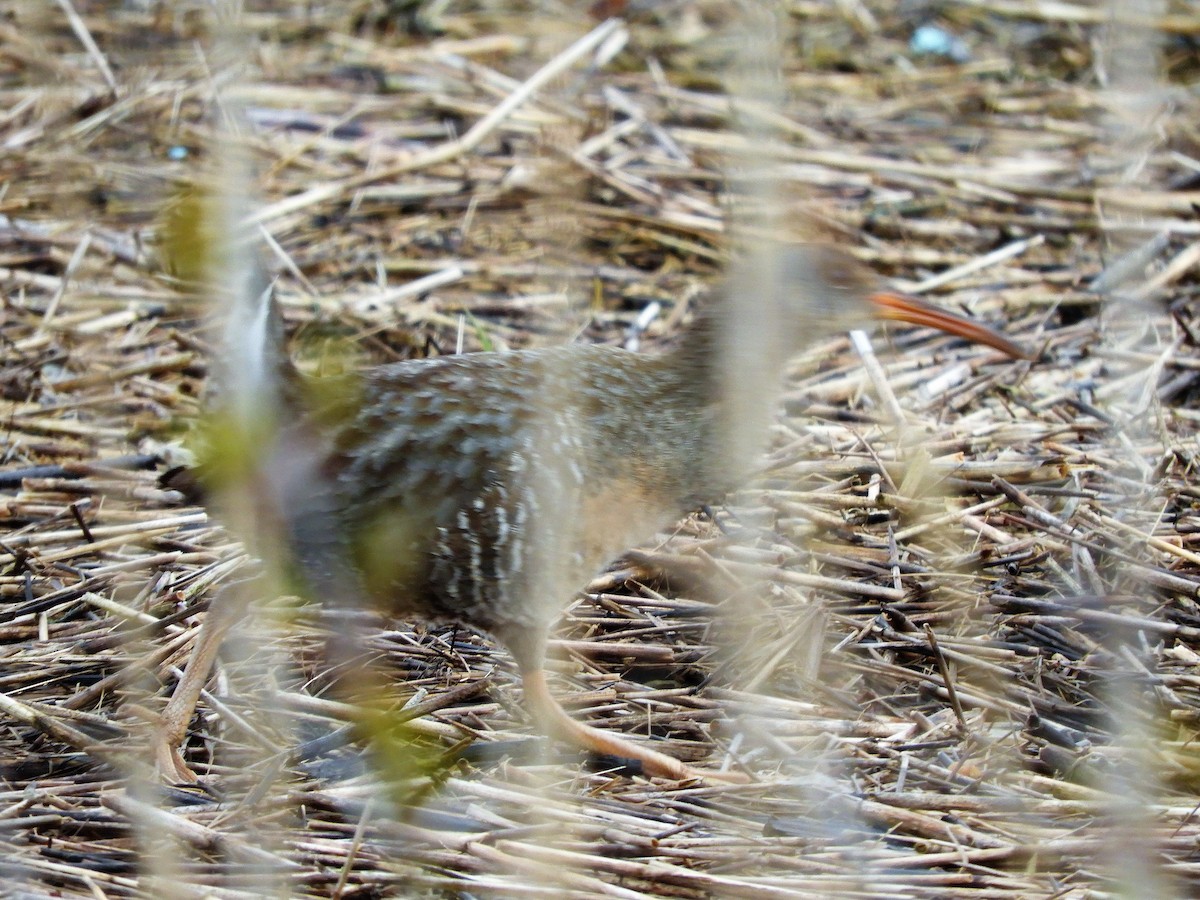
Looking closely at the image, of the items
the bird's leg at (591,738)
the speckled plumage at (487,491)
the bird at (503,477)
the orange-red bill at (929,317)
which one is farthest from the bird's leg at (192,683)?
the orange-red bill at (929,317)

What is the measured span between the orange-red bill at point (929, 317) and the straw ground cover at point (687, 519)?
0.47 metres

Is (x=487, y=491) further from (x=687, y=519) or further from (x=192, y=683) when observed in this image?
(x=687, y=519)

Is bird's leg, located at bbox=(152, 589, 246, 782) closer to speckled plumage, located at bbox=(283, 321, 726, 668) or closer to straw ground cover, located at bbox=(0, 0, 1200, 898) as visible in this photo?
straw ground cover, located at bbox=(0, 0, 1200, 898)

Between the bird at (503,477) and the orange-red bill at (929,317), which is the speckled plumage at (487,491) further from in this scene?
the orange-red bill at (929,317)

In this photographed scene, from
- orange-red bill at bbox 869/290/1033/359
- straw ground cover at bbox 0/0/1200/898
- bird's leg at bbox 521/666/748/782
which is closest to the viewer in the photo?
straw ground cover at bbox 0/0/1200/898

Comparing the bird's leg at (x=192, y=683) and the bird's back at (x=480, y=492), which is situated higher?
the bird's back at (x=480, y=492)

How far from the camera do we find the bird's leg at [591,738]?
3641 millimetres

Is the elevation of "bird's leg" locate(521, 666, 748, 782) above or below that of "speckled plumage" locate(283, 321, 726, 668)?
below

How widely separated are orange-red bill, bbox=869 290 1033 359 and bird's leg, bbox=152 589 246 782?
2.17m

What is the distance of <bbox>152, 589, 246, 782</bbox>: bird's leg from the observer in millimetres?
→ 3688

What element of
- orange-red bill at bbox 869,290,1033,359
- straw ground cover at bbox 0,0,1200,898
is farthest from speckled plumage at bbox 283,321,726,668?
Answer: orange-red bill at bbox 869,290,1033,359

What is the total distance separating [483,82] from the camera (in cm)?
726

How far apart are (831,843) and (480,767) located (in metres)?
0.99

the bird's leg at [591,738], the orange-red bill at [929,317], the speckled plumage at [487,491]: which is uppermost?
the orange-red bill at [929,317]
